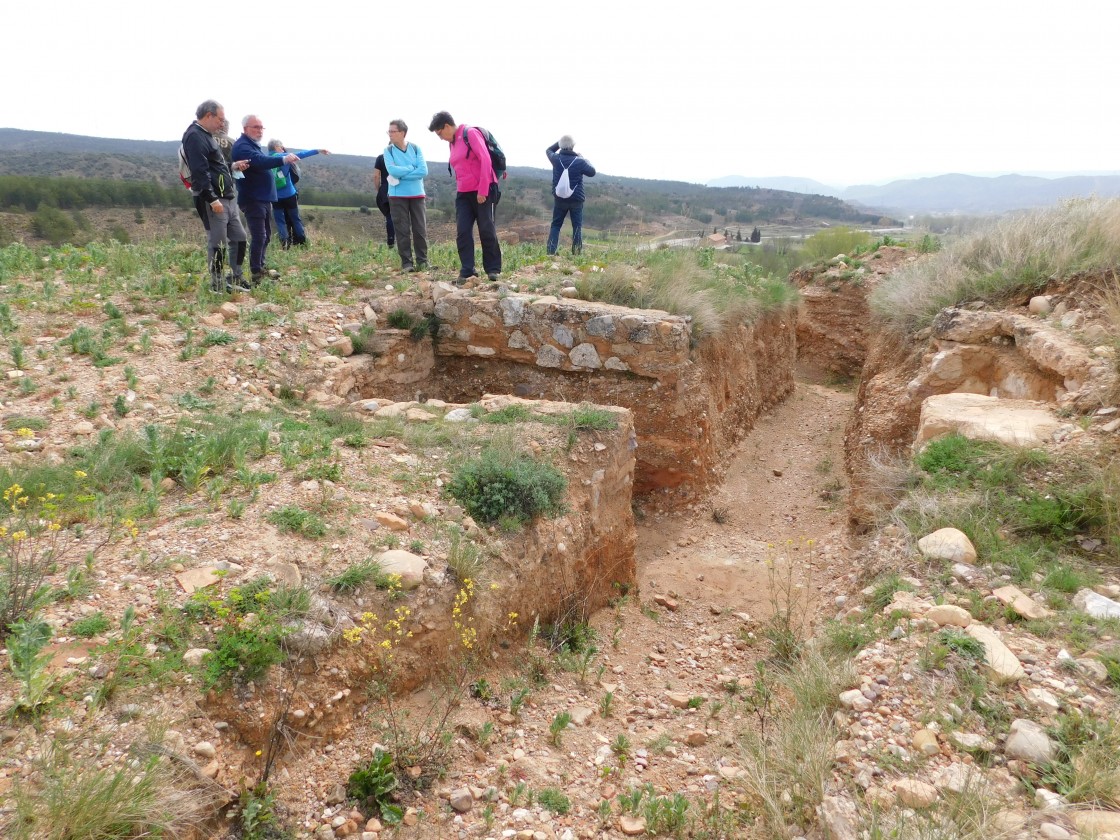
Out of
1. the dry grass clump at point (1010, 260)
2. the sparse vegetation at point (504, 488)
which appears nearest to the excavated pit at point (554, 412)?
the sparse vegetation at point (504, 488)

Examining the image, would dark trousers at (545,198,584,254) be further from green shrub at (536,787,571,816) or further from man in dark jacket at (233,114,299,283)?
green shrub at (536,787,571,816)

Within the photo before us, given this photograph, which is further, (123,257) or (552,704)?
(123,257)

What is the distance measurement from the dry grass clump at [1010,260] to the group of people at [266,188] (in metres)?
4.80

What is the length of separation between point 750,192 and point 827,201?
7.70m

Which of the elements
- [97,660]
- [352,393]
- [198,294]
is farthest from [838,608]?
[198,294]

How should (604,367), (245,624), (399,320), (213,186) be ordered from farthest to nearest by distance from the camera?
(399,320) < (604,367) < (213,186) < (245,624)

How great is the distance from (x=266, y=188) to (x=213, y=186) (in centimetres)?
99

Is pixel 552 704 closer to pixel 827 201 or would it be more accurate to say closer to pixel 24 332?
pixel 24 332

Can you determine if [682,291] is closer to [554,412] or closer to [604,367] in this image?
[604,367]

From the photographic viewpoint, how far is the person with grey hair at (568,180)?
898 centimetres

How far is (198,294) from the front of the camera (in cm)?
623

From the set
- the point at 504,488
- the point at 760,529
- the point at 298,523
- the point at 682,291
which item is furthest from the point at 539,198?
the point at 298,523

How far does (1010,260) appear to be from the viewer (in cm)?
638

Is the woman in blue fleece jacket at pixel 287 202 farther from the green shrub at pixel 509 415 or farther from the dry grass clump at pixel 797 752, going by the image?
the dry grass clump at pixel 797 752
